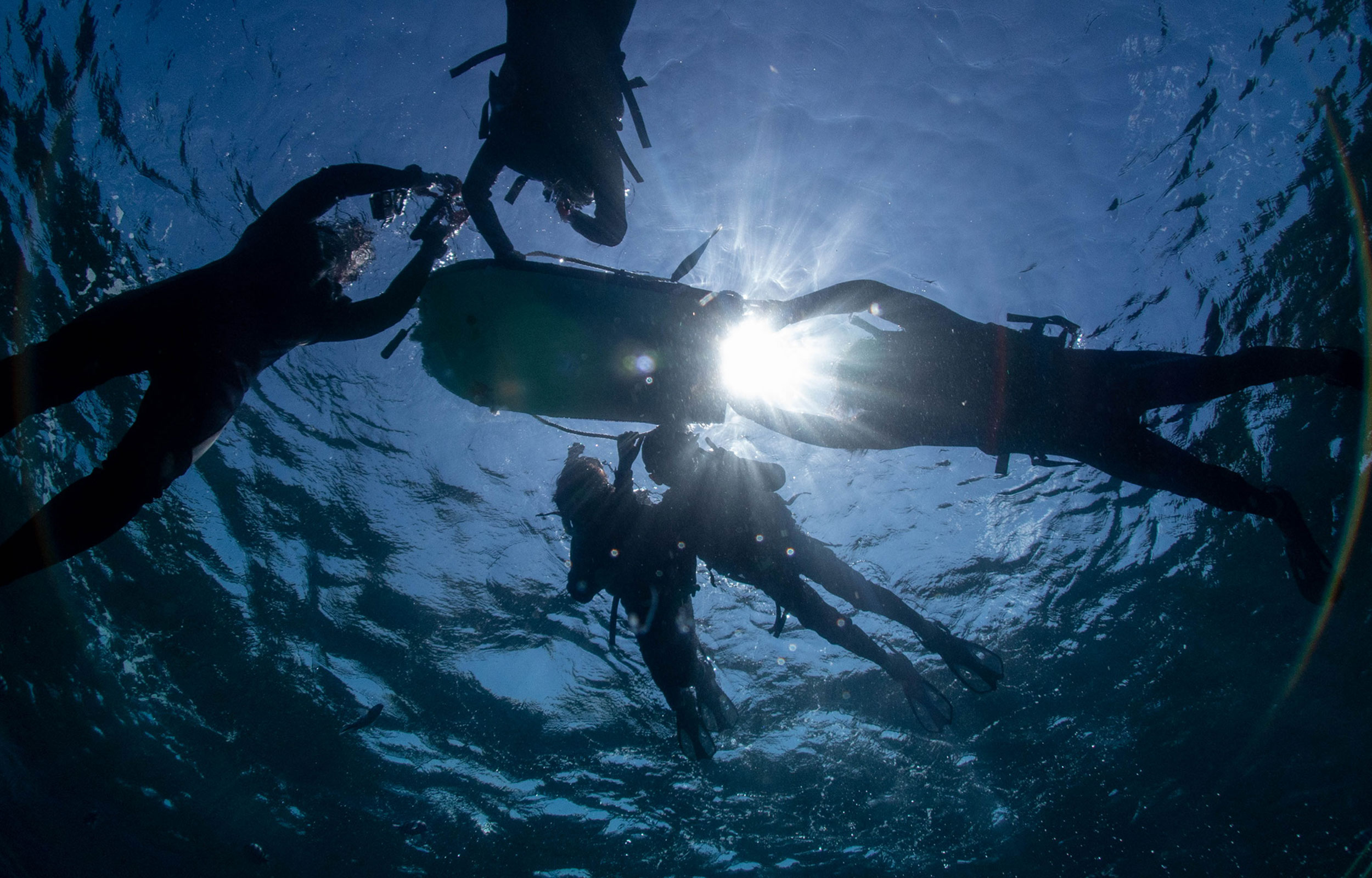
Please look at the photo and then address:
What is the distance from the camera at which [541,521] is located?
35.2 ft

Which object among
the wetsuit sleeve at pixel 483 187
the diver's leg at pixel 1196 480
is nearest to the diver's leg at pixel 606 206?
the wetsuit sleeve at pixel 483 187

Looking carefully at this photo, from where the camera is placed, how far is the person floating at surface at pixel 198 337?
2.78 meters

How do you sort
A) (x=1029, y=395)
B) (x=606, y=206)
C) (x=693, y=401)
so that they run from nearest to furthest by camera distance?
(x=606, y=206), (x=1029, y=395), (x=693, y=401)

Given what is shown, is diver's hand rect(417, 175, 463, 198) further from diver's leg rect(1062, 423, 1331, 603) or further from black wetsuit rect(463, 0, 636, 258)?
diver's leg rect(1062, 423, 1331, 603)

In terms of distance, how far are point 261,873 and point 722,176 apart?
1316 inches

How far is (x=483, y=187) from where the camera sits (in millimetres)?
3859

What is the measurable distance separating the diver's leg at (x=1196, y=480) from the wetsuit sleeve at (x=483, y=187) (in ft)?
17.4

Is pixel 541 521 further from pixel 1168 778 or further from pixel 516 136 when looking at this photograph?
pixel 1168 778

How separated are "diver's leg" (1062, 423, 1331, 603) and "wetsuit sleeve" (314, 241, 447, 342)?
5.77 meters

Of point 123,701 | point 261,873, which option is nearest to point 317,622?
point 123,701

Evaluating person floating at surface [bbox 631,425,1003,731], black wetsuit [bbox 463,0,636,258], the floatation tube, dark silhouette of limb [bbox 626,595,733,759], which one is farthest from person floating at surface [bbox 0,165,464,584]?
dark silhouette of limb [bbox 626,595,733,759]

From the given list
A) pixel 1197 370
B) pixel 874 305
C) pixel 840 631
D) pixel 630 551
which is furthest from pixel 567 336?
pixel 1197 370

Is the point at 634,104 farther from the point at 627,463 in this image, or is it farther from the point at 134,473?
the point at 134,473

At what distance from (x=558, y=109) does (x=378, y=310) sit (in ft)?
6.61
